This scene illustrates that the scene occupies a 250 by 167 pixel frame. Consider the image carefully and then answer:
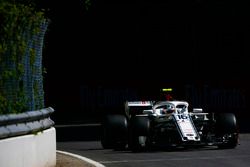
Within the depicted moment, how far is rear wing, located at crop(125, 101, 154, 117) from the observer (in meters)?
21.0

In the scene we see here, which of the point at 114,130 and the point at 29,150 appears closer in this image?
the point at 29,150

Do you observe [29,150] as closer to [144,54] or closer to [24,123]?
[24,123]

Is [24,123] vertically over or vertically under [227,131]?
over

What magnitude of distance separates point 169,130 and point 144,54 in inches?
933

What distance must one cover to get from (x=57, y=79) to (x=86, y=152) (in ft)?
84.8

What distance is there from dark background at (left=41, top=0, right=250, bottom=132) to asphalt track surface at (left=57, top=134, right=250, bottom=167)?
2058 cm

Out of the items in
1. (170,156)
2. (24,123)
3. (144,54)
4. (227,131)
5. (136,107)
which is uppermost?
(144,54)

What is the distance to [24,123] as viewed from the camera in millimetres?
11711

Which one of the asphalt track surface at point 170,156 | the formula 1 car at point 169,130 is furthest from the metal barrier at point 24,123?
the formula 1 car at point 169,130

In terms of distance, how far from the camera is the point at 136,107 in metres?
21.5

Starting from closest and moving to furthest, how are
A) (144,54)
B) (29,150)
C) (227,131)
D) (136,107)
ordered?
(29,150)
(227,131)
(136,107)
(144,54)

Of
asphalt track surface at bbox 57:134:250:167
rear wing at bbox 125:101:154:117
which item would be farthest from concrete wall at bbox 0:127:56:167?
rear wing at bbox 125:101:154:117

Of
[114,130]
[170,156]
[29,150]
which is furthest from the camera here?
[114,130]

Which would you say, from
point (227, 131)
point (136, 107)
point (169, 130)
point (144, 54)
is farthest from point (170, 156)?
point (144, 54)
